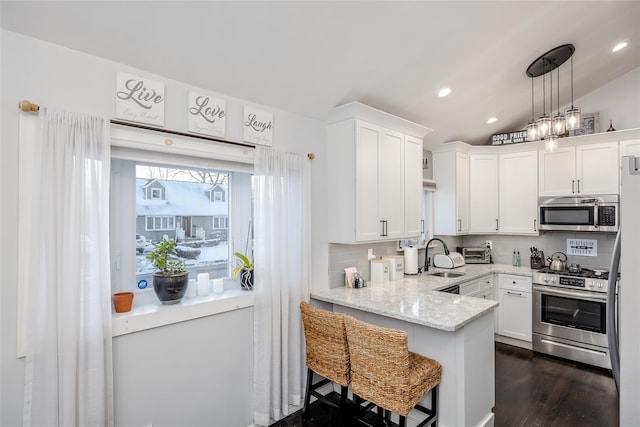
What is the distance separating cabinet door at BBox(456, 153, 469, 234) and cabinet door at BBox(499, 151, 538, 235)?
44 cm

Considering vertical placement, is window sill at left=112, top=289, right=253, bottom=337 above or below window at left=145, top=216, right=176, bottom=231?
below

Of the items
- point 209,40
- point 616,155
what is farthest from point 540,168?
point 209,40

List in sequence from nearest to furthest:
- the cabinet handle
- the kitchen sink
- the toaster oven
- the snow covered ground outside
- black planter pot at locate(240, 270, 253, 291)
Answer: the snow covered ground outside → black planter pot at locate(240, 270, 253, 291) → the cabinet handle → the kitchen sink → the toaster oven

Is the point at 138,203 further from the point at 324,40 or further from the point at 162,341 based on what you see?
the point at 324,40

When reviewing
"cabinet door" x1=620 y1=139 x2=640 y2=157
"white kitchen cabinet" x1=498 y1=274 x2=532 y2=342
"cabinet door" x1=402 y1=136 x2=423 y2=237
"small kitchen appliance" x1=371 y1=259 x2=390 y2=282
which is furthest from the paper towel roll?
"cabinet door" x1=620 y1=139 x2=640 y2=157

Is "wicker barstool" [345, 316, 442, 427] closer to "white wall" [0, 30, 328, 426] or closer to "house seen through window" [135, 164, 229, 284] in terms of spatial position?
"white wall" [0, 30, 328, 426]

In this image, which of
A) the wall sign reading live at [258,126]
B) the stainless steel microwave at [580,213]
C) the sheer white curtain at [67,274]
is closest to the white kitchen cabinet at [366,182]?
the wall sign reading live at [258,126]

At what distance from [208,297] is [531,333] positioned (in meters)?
3.68

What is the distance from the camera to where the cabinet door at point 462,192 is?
169 inches

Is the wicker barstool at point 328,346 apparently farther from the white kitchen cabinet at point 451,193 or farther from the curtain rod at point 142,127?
the white kitchen cabinet at point 451,193

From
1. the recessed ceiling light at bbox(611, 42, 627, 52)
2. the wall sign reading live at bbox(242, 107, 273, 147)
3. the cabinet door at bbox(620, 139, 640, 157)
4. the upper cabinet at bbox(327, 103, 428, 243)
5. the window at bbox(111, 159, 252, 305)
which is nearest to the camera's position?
the window at bbox(111, 159, 252, 305)

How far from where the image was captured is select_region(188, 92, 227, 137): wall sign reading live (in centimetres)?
209

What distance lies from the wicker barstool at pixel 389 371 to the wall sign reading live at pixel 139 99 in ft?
5.65

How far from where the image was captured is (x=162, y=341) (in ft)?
6.56
